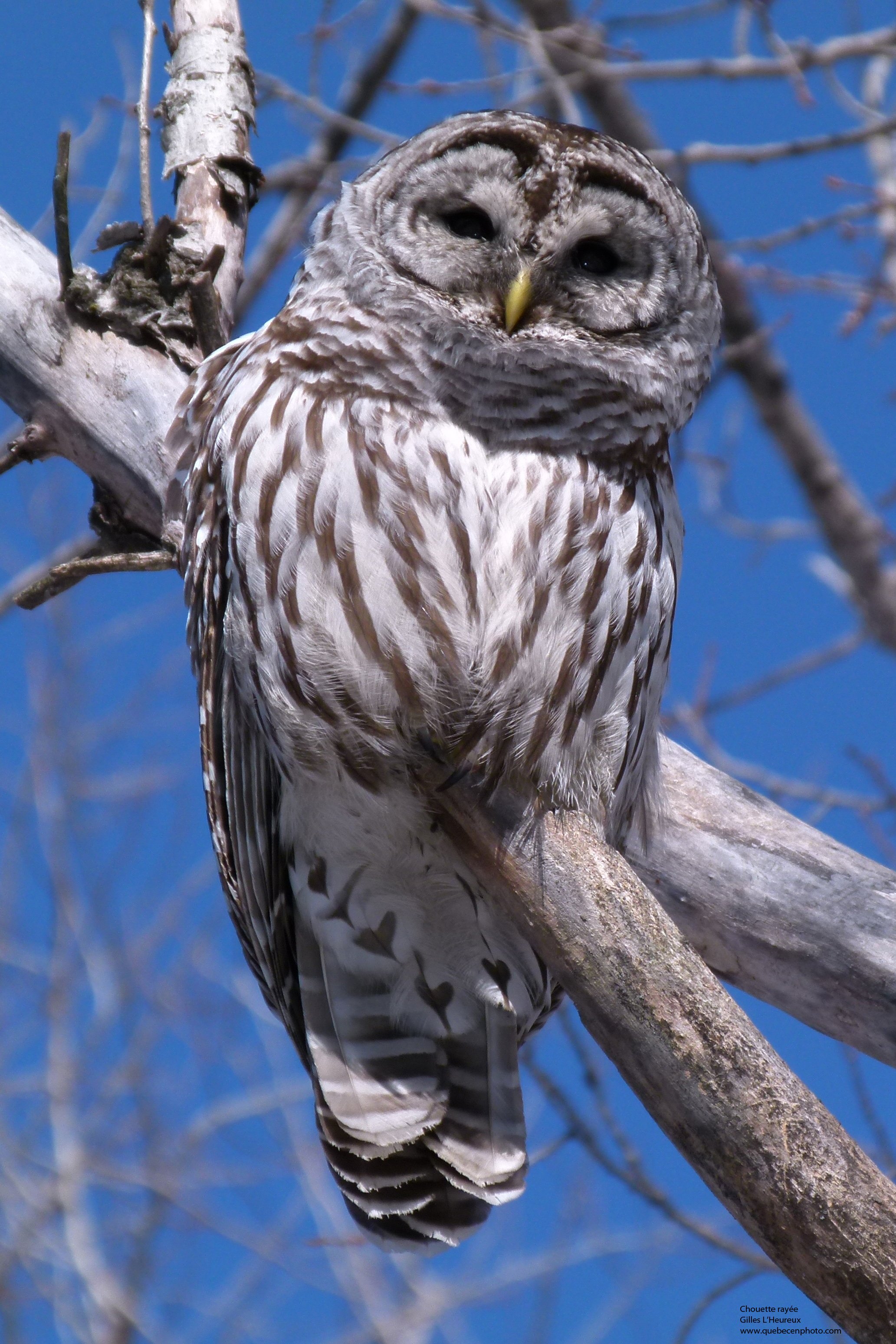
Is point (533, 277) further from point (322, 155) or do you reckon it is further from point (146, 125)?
point (322, 155)

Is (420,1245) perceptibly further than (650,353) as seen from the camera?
No

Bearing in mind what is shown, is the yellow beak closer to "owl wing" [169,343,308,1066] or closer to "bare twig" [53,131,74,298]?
"owl wing" [169,343,308,1066]

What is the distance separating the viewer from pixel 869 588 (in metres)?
4.92

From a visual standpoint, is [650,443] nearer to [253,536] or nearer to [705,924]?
[253,536]

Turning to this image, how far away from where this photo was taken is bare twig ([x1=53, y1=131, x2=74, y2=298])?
2592 millimetres

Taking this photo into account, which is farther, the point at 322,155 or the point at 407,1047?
the point at 322,155

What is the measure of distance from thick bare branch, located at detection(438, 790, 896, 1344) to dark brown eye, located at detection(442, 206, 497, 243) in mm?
1267

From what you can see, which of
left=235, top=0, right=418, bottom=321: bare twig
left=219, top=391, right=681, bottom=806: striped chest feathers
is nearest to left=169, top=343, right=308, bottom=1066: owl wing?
left=219, top=391, right=681, bottom=806: striped chest feathers

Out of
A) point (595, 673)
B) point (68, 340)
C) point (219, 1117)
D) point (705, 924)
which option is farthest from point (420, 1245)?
point (219, 1117)

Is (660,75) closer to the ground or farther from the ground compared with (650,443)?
farther from the ground

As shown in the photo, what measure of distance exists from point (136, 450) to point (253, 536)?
654 mm

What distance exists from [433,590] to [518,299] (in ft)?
2.03

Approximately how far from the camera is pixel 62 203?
2.68 metres

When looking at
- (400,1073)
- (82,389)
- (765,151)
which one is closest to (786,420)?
(765,151)
